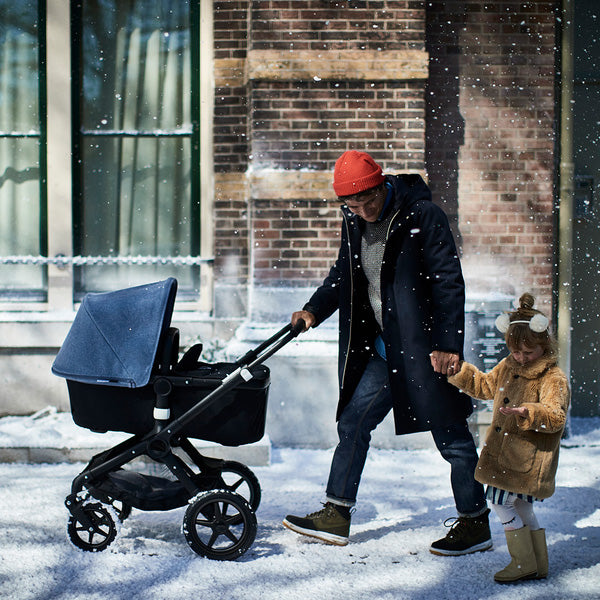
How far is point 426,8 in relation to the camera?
6.35m

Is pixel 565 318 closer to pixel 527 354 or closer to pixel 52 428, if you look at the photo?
pixel 527 354

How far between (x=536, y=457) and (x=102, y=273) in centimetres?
436

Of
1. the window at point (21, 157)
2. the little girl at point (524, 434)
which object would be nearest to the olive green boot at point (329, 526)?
the little girl at point (524, 434)

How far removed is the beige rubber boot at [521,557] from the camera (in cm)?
350

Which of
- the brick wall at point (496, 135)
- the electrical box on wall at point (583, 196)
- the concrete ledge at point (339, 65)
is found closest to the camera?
the concrete ledge at point (339, 65)

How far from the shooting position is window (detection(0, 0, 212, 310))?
6.59 m

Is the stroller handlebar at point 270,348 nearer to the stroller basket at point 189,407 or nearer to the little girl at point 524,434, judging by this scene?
the stroller basket at point 189,407

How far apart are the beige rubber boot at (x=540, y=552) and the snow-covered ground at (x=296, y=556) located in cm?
5

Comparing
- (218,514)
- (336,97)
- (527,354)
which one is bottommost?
(218,514)

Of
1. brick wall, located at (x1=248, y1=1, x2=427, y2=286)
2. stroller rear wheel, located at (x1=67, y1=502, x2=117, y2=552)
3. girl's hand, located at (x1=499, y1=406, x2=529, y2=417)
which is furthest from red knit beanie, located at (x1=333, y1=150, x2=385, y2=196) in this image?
brick wall, located at (x1=248, y1=1, x2=427, y2=286)

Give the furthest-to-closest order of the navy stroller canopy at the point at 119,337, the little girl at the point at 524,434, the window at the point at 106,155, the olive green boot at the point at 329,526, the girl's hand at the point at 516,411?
1. the window at the point at 106,155
2. the olive green boot at the point at 329,526
3. the navy stroller canopy at the point at 119,337
4. the little girl at the point at 524,434
5. the girl's hand at the point at 516,411

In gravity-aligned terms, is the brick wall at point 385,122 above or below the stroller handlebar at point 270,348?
above

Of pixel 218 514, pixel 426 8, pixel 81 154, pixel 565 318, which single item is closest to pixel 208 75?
pixel 81 154

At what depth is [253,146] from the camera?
20.1 feet
